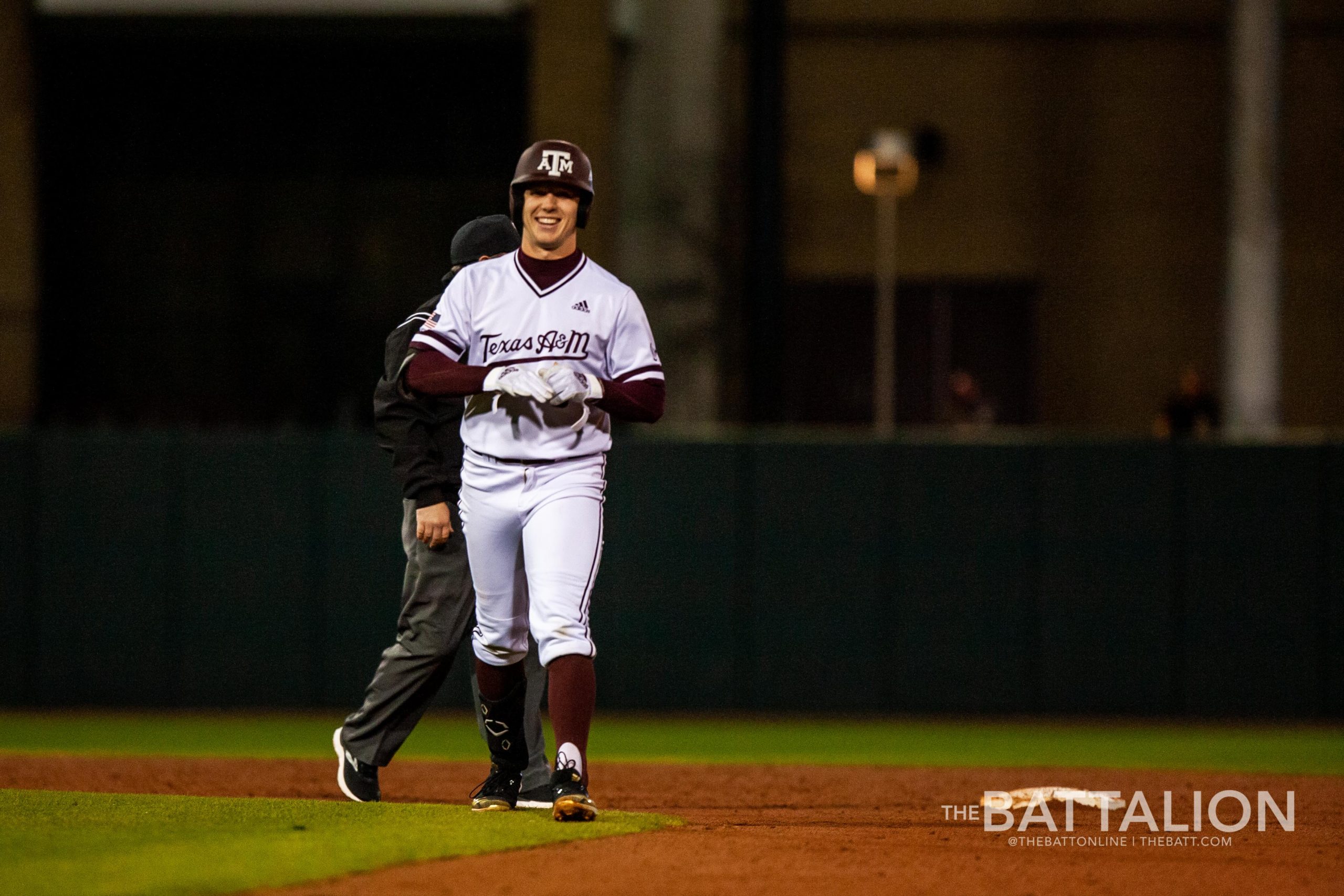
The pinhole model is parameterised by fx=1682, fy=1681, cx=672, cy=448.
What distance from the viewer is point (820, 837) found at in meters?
5.08

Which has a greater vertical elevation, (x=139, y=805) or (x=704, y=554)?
(x=704, y=554)

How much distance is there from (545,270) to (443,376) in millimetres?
434

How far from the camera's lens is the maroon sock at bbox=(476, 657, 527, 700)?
5176 millimetres

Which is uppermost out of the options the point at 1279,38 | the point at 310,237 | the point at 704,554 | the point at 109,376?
the point at 1279,38

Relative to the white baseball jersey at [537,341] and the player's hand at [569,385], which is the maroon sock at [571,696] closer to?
the white baseball jersey at [537,341]

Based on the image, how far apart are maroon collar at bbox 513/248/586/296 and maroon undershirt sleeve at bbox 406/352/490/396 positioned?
293 millimetres

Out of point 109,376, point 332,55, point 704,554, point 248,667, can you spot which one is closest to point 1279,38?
point 704,554

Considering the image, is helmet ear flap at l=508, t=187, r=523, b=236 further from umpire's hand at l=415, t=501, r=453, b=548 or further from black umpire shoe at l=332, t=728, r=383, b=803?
black umpire shoe at l=332, t=728, r=383, b=803

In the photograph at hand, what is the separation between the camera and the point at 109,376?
60.0 ft

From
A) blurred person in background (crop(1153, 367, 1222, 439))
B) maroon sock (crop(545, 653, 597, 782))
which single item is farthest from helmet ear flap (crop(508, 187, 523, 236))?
blurred person in background (crop(1153, 367, 1222, 439))

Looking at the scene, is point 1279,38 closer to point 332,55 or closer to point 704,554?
point 704,554

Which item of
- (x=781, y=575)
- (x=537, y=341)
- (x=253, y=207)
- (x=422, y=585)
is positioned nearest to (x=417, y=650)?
(x=422, y=585)

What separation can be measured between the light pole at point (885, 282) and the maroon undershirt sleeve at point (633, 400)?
11.8 meters

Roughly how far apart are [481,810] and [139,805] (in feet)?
3.46
